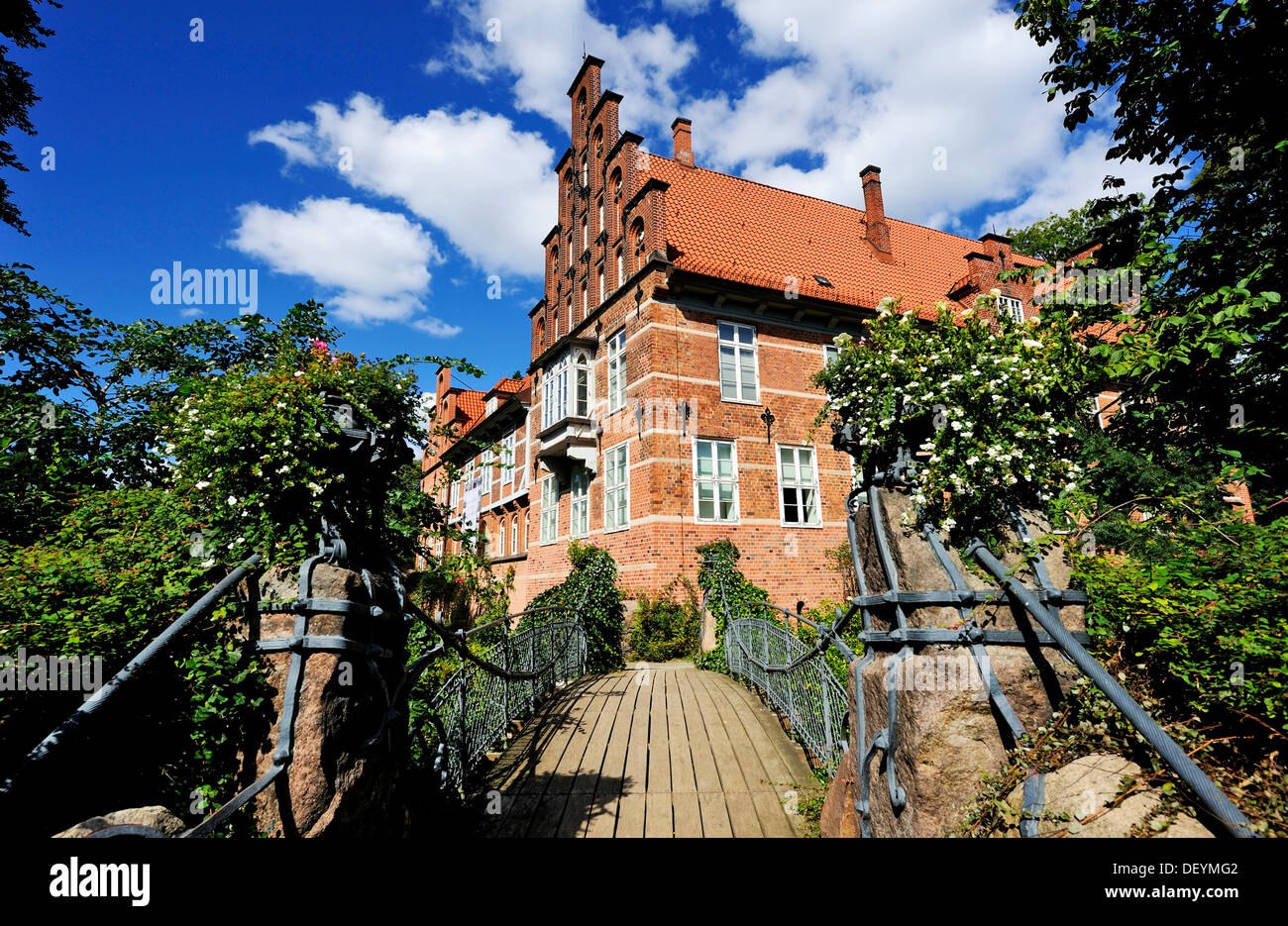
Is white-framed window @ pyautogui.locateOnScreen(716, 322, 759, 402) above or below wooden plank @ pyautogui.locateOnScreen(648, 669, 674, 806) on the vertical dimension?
above

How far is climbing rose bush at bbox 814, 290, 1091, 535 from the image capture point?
278 centimetres

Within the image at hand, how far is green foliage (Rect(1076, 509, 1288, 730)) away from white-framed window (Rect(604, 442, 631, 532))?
11945mm

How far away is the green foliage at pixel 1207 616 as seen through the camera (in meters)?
1.72

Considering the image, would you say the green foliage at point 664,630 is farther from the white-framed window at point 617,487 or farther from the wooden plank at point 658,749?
the wooden plank at point 658,749

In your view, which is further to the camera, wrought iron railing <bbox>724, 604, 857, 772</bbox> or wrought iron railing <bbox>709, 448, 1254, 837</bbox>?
wrought iron railing <bbox>724, 604, 857, 772</bbox>

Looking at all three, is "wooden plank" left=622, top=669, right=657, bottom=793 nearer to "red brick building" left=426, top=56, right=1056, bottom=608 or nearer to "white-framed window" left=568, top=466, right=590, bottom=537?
"red brick building" left=426, top=56, right=1056, bottom=608

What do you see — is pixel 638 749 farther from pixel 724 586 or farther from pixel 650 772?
pixel 724 586

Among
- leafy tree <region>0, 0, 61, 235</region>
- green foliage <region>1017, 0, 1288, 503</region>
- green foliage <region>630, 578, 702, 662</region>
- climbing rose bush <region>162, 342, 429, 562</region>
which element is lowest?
green foliage <region>630, 578, 702, 662</region>

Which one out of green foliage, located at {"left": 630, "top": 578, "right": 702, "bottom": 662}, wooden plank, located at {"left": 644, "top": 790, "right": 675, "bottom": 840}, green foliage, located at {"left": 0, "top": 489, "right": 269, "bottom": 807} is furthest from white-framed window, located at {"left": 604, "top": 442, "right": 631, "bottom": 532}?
green foliage, located at {"left": 0, "top": 489, "right": 269, "bottom": 807}

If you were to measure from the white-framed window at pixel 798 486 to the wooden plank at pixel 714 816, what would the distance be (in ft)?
35.1

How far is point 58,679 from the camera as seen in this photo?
1770mm

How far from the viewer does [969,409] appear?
115 inches
